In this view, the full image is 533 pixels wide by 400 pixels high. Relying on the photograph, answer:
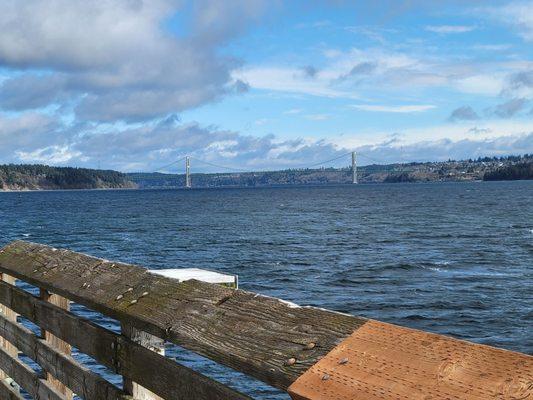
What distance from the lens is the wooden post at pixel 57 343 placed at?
14.5 ft

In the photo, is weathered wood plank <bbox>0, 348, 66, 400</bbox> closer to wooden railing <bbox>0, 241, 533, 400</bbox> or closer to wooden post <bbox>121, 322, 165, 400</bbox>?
wooden railing <bbox>0, 241, 533, 400</bbox>

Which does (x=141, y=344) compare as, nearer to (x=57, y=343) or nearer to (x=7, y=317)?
(x=57, y=343)

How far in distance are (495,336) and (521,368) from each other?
19.8 m

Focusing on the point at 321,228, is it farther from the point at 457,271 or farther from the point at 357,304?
the point at 357,304

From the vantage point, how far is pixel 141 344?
3318mm

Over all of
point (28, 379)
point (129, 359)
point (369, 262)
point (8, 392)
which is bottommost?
point (369, 262)

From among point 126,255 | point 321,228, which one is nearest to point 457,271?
point 126,255

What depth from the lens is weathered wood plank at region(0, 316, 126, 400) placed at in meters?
3.55

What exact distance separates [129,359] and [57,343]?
1.42 metres

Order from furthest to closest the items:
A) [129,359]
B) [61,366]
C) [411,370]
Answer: [61,366], [129,359], [411,370]

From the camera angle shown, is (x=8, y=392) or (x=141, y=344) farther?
(x=8, y=392)

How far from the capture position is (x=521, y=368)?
177 cm

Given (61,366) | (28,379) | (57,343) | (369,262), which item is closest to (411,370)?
(61,366)

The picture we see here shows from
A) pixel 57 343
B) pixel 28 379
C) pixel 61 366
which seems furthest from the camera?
pixel 28 379
